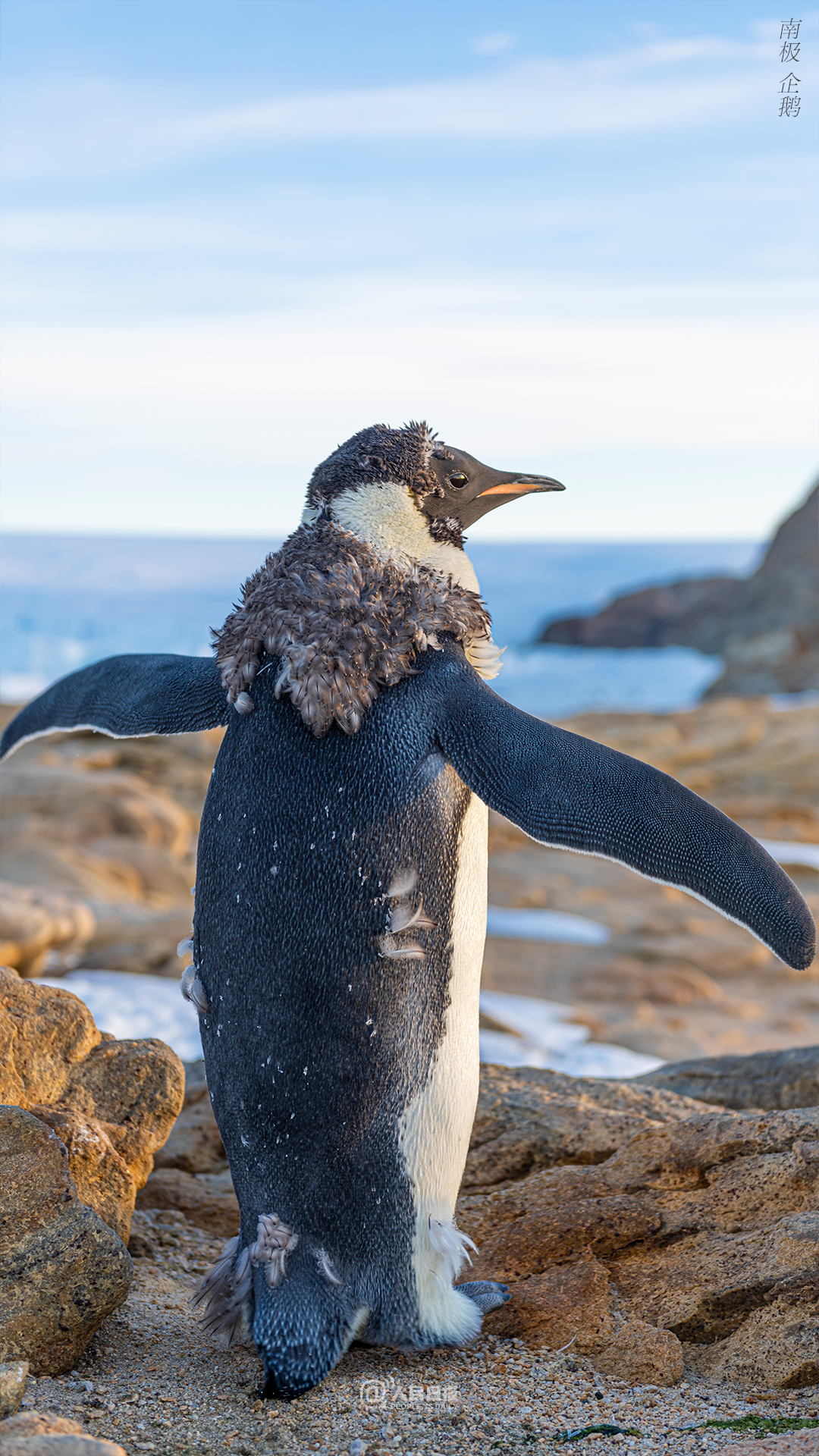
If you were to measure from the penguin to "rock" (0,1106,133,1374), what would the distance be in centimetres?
31

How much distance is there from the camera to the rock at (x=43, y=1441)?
1.76 metres

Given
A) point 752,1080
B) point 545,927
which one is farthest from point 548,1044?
point 545,927

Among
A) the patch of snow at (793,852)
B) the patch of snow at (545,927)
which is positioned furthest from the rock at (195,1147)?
the patch of snow at (793,852)

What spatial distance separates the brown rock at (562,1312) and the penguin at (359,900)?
5 cm

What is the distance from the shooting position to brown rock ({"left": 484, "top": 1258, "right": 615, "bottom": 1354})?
269 centimetres

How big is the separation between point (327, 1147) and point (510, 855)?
30.9ft

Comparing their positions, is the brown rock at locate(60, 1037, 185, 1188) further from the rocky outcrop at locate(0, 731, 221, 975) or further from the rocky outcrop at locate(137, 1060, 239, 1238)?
the rocky outcrop at locate(0, 731, 221, 975)

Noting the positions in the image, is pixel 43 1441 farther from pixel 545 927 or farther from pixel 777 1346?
pixel 545 927

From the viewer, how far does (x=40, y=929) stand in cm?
695

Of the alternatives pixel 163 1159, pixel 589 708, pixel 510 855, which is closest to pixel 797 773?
pixel 510 855

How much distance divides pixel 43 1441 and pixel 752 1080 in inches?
121

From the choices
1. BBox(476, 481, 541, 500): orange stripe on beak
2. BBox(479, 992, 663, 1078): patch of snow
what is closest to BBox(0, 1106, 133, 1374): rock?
BBox(476, 481, 541, 500): orange stripe on beak

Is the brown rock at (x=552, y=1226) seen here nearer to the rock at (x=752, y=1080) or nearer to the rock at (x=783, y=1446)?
the rock at (x=783, y=1446)

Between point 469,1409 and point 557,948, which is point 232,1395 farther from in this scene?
point 557,948
